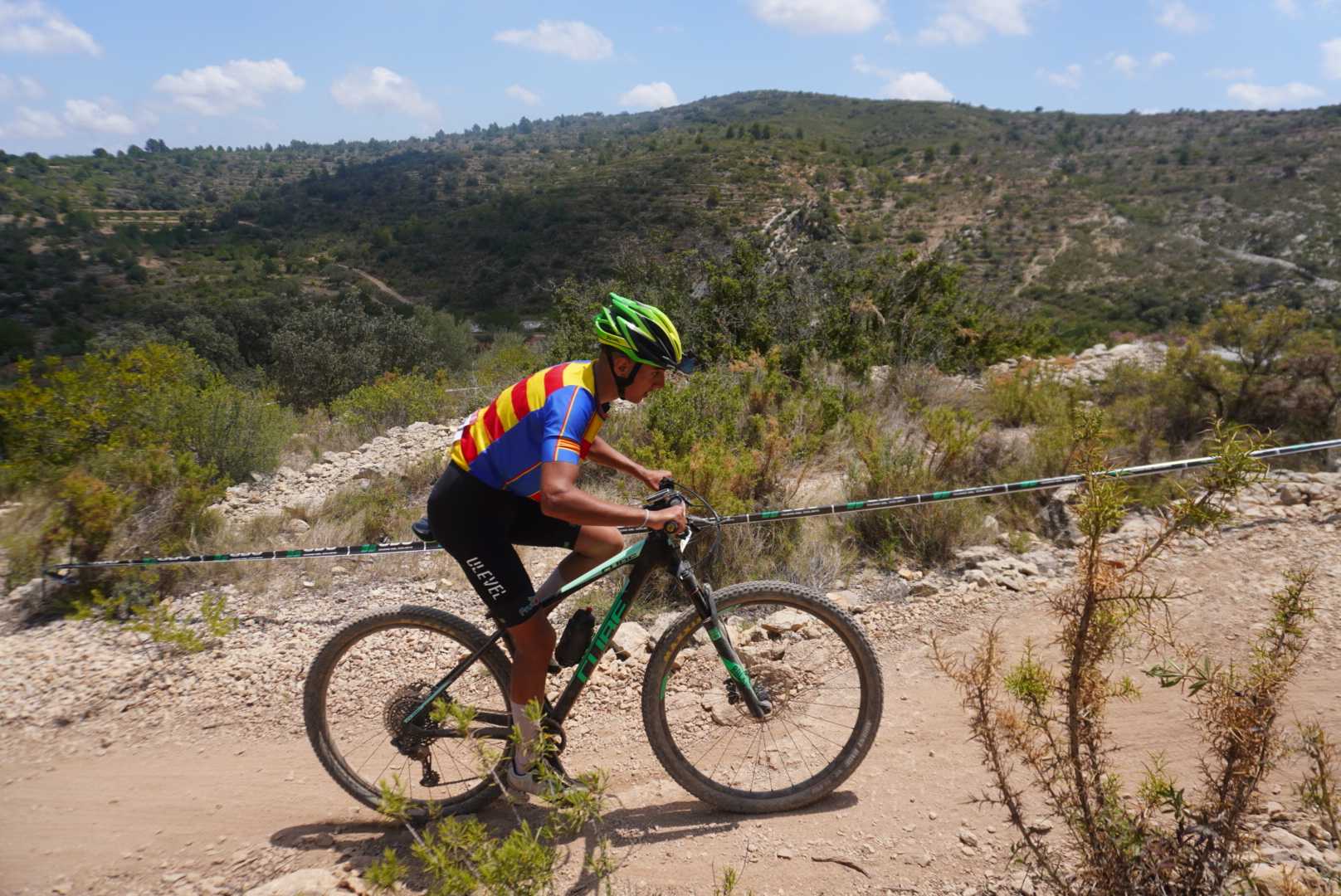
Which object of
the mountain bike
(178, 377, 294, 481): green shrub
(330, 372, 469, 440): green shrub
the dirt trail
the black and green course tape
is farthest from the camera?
(330, 372, 469, 440): green shrub

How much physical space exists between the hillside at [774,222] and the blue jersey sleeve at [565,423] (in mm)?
12181

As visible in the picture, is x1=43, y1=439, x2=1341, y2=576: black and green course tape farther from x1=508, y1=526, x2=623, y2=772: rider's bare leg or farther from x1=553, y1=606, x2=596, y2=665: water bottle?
x1=553, y1=606, x2=596, y2=665: water bottle

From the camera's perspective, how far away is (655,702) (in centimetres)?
300

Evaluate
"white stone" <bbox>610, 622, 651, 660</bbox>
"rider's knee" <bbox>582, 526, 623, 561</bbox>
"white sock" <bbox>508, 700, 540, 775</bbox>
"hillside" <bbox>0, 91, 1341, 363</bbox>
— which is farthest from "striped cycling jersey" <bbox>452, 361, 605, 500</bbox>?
"hillside" <bbox>0, 91, 1341, 363</bbox>

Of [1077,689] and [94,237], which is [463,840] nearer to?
[1077,689]

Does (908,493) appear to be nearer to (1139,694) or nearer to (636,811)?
(636,811)

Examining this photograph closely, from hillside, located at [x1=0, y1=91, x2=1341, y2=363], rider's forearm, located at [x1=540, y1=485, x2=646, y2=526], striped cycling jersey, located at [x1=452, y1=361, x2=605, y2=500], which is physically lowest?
rider's forearm, located at [x1=540, y1=485, x2=646, y2=526]

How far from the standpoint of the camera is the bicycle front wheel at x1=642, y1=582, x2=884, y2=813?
2.98 meters

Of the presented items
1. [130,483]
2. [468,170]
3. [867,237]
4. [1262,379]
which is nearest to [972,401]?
[1262,379]

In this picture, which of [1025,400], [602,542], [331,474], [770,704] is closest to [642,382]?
[602,542]

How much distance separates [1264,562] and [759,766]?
12.9ft

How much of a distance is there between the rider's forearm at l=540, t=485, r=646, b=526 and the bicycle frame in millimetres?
304

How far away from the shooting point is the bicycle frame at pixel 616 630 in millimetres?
2883

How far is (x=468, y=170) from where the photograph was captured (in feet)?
286
